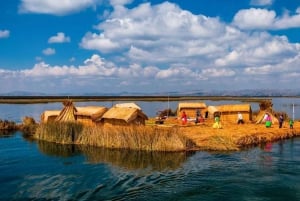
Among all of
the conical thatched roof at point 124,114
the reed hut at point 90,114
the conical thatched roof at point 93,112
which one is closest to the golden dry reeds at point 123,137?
the conical thatched roof at point 124,114

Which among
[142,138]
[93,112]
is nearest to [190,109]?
[93,112]

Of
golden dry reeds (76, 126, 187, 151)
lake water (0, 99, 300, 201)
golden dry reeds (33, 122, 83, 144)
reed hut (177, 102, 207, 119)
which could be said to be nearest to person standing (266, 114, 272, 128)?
lake water (0, 99, 300, 201)

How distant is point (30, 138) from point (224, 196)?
24190 mm

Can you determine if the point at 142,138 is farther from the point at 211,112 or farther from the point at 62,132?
the point at 211,112

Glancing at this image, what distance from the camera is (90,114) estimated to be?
124 feet

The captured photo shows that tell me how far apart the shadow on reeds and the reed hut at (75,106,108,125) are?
6605 mm

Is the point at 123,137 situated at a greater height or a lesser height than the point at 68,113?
lesser

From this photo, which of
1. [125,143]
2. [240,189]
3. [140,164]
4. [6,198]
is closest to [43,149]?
[125,143]

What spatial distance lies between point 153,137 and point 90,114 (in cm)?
1181

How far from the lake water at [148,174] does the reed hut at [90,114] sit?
7.40m

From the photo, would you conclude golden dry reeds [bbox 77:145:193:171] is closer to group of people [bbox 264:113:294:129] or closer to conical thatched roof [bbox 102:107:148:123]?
conical thatched roof [bbox 102:107:148:123]

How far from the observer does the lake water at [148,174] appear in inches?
683

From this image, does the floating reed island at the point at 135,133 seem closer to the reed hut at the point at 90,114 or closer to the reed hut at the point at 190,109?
the reed hut at the point at 90,114

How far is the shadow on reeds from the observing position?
2346 cm
